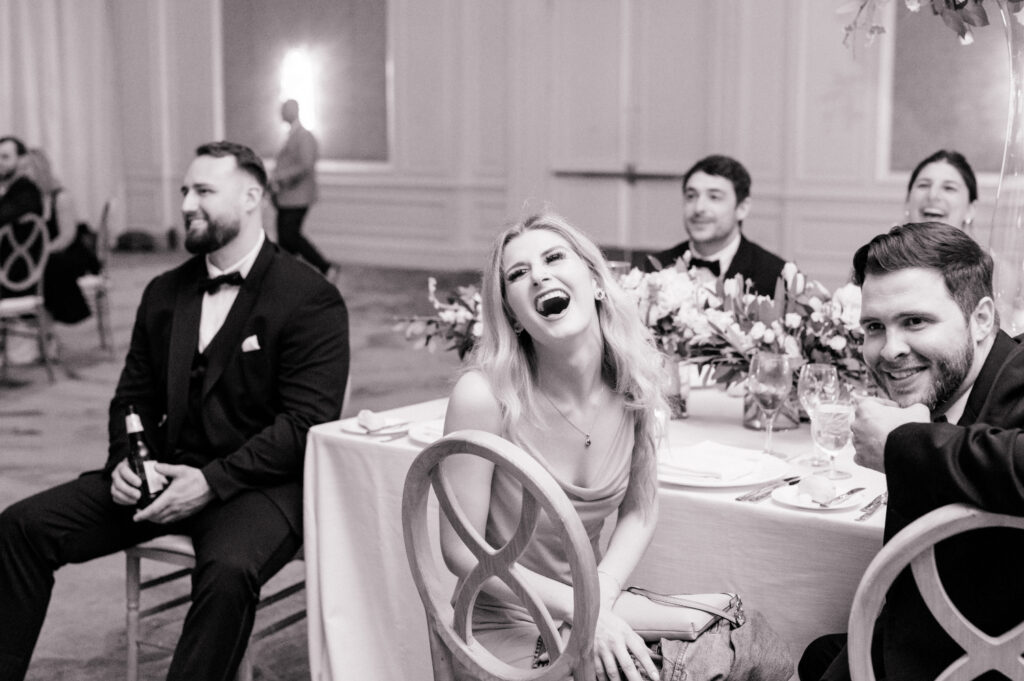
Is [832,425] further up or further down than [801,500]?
further up

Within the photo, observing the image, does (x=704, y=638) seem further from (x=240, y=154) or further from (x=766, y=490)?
(x=240, y=154)

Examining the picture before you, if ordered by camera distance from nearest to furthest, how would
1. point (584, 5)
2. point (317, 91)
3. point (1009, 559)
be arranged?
1. point (1009, 559)
2. point (584, 5)
3. point (317, 91)

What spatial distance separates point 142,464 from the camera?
2.86 metres

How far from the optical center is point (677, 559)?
7.53 feet

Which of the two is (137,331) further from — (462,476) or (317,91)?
(317,91)

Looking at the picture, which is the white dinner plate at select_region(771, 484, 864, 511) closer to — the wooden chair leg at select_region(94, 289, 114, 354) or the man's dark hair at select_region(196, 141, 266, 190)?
the man's dark hair at select_region(196, 141, 266, 190)

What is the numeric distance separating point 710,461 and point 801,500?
30cm

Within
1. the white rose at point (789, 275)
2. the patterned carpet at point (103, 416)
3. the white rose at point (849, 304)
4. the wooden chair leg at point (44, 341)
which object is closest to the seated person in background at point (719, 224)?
the patterned carpet at point (103, 416)

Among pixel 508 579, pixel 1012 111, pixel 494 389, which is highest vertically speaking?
pixel 1012 111

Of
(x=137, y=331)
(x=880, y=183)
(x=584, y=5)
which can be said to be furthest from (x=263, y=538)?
(x=584, y=5)

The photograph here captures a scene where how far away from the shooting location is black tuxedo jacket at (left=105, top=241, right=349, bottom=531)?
113 inches

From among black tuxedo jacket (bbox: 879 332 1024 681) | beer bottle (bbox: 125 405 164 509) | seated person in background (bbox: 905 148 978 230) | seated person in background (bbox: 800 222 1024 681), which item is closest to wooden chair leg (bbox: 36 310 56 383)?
beer bottle (bbox: 125 405 164 509)

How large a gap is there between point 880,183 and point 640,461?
732cm

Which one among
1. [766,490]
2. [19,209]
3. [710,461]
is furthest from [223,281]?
[19,209]
